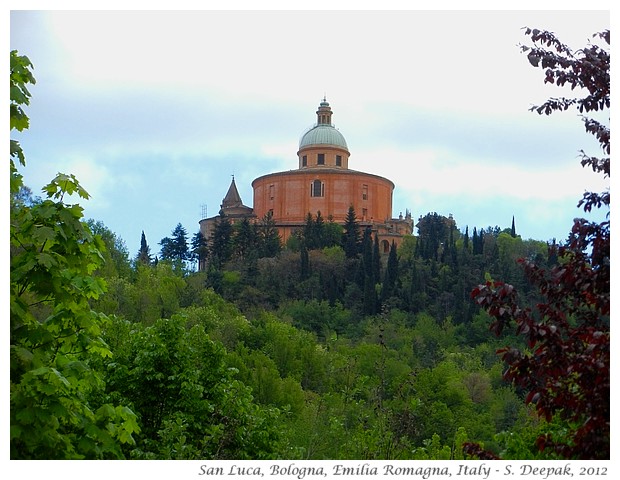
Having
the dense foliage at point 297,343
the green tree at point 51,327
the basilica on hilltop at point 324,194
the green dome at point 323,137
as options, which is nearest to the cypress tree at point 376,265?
the dense foliage at point 297,343

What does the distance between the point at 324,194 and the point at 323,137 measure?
4.98 meters

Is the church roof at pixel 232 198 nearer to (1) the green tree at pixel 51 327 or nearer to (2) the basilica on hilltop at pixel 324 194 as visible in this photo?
(2) the basilica on hilltop at pixel 324 194

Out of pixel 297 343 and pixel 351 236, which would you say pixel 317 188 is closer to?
pixel 351 236

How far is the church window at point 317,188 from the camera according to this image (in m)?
68.1

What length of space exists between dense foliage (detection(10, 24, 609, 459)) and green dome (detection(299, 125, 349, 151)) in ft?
21.4

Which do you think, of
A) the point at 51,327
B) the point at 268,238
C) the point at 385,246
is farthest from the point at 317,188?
the point at 51,327

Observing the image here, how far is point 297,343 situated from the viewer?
38812 mm

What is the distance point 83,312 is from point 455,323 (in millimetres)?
45726

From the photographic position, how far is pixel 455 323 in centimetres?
5153

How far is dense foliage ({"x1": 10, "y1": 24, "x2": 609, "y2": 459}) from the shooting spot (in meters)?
5.91

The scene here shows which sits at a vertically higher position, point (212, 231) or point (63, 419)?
point (212, 231)

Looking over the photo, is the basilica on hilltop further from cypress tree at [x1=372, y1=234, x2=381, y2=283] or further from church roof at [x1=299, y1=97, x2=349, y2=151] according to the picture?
cypress tree at [x1=372, y1=234, x2=381, y2=283]
